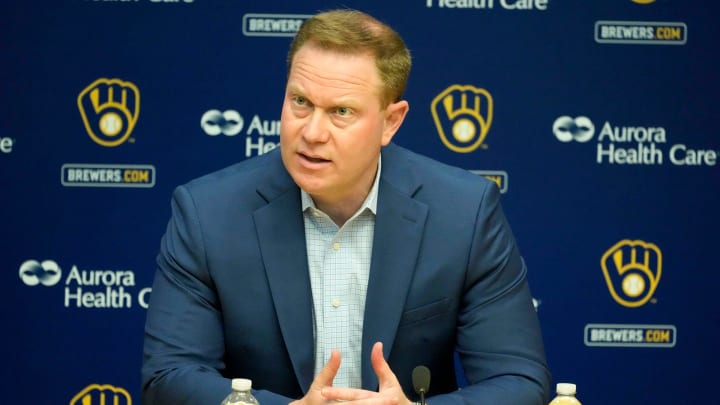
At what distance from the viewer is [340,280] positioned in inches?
126

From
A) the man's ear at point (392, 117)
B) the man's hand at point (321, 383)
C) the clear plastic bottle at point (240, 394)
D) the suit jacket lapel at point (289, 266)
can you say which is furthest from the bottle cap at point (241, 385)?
A: the man's ear at point (392, 117)

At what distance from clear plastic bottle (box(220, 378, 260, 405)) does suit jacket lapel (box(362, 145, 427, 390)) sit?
0.45 meters

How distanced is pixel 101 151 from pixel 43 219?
0.35 m

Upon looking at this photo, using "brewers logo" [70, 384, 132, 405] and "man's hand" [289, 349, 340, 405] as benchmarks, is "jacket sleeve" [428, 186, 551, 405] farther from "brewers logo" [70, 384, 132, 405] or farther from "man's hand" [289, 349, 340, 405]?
"brewers logo" [70, 384, 132, 405]

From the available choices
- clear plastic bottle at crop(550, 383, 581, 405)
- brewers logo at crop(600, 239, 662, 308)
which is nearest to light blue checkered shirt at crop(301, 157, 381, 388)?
clear plastic bottle at crop(550, 383, 581, 405)

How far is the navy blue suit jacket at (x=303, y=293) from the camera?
310 cm

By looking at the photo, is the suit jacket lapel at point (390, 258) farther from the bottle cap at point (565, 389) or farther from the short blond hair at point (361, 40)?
the bottle cap at point (565, 389)

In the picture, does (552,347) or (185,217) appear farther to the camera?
(552,347)

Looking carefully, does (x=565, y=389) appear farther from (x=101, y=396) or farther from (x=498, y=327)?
(x=101, y=396)

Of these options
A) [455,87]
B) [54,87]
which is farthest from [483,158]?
[54,87]

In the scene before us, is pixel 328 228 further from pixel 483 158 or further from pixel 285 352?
pixel 483 158

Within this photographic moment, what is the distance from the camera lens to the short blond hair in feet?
9.91

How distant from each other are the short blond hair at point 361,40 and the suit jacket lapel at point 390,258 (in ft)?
0.86

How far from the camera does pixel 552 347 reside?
4883mm
